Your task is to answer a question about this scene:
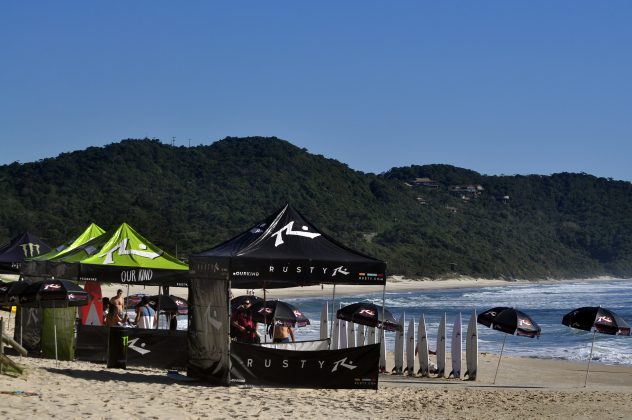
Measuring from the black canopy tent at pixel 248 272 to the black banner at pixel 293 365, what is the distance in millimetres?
228

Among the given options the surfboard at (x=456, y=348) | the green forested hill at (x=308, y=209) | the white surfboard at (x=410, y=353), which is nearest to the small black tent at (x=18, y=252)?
the white surfboard at (x=410, y=353)

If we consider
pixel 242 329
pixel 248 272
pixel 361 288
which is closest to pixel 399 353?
pixel 242 329

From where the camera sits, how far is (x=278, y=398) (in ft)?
41.2

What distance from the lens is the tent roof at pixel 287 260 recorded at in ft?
42.1

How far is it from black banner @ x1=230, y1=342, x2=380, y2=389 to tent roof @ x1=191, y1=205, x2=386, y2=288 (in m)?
1.01

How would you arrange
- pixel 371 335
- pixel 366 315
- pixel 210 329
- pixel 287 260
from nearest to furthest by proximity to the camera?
pixel 287 260 < pixel 210 329 < pixel 366 315 < pixel 371 335

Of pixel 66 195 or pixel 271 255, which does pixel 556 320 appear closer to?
pixel 271 255

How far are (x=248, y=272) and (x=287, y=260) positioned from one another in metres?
0.56

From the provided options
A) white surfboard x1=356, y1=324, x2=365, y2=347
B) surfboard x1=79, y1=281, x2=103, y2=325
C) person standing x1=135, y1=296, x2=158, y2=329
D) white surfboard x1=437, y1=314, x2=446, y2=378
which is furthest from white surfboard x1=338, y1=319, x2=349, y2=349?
surfboard x1=79, y1=281, x2=103, y2=325

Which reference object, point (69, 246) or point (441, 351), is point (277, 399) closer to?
point (441, 351)

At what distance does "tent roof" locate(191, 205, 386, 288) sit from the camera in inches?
505

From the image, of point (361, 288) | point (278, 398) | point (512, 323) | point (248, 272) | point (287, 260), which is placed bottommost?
point (361, 288)

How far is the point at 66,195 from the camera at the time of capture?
9844cm

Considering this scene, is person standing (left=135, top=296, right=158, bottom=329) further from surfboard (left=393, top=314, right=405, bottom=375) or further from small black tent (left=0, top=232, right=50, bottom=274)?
surfboard (left=393, top=314, right=405, bottom=375)
